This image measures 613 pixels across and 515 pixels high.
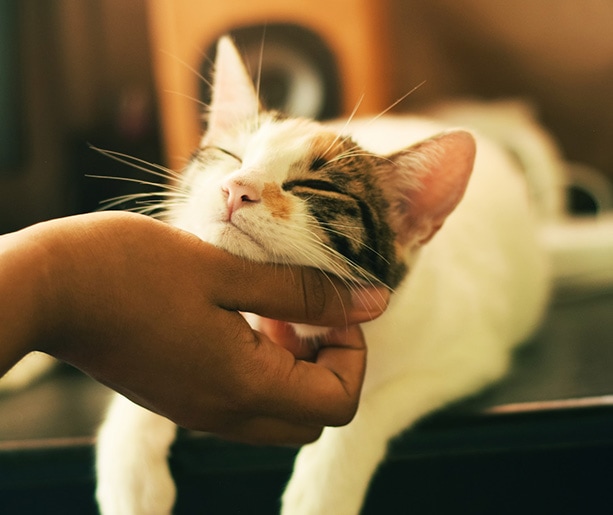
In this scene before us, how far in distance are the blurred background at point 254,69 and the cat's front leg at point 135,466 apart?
0.91m

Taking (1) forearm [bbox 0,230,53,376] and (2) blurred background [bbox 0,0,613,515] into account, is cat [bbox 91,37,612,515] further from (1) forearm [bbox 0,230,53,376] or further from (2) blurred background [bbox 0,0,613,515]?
(1) forearm [bbox 0,230,53,376]

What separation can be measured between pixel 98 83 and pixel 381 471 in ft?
7.08

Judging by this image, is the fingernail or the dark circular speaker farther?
the dark circular speaker

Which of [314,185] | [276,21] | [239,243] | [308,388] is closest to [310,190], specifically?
[314,185]

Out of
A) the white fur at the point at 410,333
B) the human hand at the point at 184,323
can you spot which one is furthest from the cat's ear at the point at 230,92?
the human hand at the point at 184,323

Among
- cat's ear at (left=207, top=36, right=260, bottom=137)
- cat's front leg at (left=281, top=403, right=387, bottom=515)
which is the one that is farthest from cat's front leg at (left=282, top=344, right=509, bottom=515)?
cat's ear at (left=207, top=36, right=260, bottom=137)

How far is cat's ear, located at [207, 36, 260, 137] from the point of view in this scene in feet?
2.69

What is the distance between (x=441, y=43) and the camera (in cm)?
234

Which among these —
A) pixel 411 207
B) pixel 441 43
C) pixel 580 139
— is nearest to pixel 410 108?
pixel 441 43

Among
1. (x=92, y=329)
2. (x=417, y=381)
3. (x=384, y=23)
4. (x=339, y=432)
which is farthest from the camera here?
(x=384, y=23)

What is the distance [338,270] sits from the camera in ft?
2.21

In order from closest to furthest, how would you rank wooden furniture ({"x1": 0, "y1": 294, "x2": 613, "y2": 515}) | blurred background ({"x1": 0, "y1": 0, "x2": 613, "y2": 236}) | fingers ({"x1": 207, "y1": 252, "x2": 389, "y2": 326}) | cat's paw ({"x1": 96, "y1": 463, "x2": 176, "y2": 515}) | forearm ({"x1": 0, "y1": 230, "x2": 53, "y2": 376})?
forearm ({"x1": 0, "y1": 230, "x2": 53, "y2": 376}) → fingers ({"x1": 207, "y1": 252, "x2": 389, "y2": 326}) → cat's paw ({"x1": 96, "y1": 463, "x2": 176, "y2": 515}) → wooden furniture ({"x1": 0, "y1": 294, "x2": 613, "y2": 515}) → blurred background ({"x1": 0, "y1": 0, "x2": 613, "y2": 236})

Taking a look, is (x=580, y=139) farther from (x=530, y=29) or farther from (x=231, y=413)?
(x=231, y=413)

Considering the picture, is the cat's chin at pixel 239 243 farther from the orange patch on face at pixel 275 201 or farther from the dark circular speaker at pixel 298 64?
the dark circular speaker at pixel 298 64
